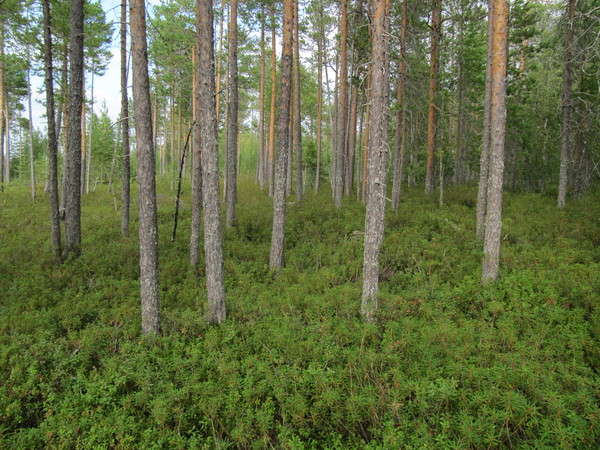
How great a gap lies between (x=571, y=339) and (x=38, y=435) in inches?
311

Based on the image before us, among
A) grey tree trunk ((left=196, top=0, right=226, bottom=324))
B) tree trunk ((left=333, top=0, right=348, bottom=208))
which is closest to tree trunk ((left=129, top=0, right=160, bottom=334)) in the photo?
grey tree trunk ((left=196, top=0, right=226, bottom=324))

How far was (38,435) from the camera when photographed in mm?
4320

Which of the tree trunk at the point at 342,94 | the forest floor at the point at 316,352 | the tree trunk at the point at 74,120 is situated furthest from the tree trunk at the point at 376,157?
the tree trunk at the point at 74,120

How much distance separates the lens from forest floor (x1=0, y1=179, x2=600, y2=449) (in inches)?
164

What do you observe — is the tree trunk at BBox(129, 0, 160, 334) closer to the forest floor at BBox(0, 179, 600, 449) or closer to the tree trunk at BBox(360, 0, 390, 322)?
the forest floor at BBox(0, 179, 600, 449)

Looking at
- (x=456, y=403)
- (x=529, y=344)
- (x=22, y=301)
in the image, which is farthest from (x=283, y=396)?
(x=22, y=301)

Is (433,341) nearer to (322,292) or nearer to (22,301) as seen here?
(322,292)

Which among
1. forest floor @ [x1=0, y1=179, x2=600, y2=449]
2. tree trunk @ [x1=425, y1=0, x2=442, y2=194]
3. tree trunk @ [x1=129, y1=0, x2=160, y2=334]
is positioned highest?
tree trunk @ [x1=425, y1=0, x2=442, y2=194]

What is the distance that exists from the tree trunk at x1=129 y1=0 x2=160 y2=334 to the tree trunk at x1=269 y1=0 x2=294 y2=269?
363 cm

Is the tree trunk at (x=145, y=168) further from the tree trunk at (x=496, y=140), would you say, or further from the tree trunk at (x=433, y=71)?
the tree trunk at (x=433, y=71)

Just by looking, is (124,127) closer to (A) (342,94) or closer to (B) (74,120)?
(B) (74,120)

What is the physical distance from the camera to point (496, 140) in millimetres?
7320

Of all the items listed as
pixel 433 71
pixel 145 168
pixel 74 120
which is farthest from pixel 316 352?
pixel 433 71

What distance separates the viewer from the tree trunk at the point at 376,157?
6152mm
